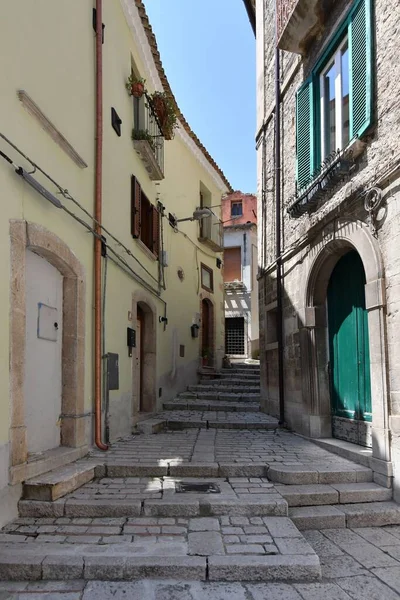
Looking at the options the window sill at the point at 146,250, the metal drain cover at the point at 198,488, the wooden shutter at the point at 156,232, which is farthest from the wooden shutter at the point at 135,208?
the metal drain cover at the point at 198,488

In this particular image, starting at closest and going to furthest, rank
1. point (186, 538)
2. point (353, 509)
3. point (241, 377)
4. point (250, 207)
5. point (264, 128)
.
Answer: point (186, 538), point (353, 509), point (264, 128), point (241, 377), point (250, 207)

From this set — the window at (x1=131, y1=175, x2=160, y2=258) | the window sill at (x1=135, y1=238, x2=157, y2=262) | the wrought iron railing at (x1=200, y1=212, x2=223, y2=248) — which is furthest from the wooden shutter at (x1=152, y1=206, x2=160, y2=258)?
the wrought iron railing at (x1=200, y1=212, x2=223, y2=248)

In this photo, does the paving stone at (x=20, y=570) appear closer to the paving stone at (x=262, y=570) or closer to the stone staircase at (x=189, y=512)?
the stone staircase at (x=189, y=512)

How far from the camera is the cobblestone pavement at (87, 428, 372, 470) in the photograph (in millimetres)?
5637

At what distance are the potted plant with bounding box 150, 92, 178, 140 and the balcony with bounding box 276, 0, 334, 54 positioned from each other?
8.96ft

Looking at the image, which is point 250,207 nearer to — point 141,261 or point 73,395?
point 141,261

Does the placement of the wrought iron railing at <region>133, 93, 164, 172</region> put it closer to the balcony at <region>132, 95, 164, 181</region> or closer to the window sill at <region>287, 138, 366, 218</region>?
the balcony at <region>132, 95, 164, 181</region>

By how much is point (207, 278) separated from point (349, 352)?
9335 millimetres

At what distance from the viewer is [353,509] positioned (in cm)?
460

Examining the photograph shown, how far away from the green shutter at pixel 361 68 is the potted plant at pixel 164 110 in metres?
4.46

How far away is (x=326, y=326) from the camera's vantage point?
7.03 metres

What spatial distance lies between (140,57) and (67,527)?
8.46 metres

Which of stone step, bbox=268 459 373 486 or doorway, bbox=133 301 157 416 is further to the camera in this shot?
Result: doorway, bbox=133 301 157 416

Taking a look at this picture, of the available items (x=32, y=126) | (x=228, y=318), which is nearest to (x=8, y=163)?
(x=32, y=126)
